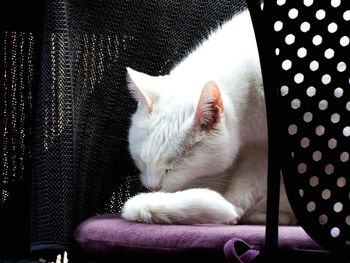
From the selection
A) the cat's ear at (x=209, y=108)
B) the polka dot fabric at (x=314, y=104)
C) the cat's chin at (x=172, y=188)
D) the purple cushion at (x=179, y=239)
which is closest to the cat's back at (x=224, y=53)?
the cat's ear at (x=209, y=108)

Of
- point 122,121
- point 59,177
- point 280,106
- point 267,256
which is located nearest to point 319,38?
point 280,106

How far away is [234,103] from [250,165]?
0.47ft

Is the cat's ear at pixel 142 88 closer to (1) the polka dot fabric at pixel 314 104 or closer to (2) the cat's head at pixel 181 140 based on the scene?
(2) the cat's head at pixel 181 140

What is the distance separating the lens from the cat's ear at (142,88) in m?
1.36

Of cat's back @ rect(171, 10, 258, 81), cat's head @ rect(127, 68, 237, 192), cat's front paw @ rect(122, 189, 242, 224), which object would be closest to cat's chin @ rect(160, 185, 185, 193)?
cat's head @ rect(127, 68, 237, 192)

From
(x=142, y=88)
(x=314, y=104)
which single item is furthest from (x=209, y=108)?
(x=314, y=104)

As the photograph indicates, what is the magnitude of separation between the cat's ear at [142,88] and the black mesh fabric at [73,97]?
0.25 ft

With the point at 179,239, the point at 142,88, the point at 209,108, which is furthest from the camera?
the point at 142,88

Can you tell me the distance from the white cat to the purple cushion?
76 millimetres

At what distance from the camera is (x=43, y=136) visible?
124cm

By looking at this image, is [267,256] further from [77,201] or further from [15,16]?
[15,16]

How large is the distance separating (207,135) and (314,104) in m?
0.50

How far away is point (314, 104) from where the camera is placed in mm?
835

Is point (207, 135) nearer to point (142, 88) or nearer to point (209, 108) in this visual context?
point (209, 108)
